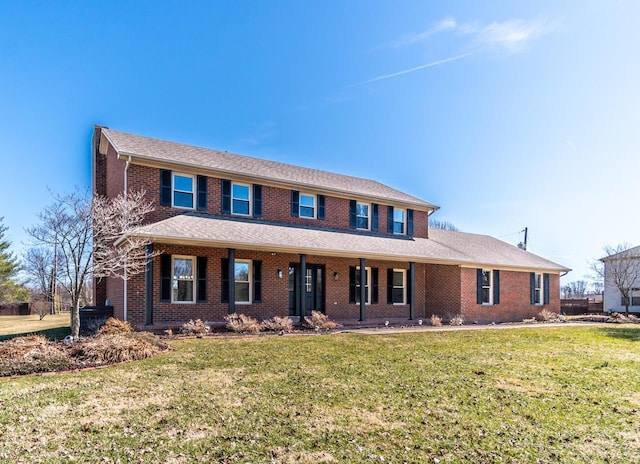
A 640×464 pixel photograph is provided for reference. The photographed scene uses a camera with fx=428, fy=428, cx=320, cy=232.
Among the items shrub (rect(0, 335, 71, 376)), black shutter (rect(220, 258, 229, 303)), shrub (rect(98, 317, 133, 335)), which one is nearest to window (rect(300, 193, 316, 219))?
black shutter (rect(220, 258, 229, 303))

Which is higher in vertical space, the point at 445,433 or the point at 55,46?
the point at 55,46

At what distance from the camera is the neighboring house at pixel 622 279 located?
1188 inches

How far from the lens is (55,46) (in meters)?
13.4

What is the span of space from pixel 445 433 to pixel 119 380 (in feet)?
16.8

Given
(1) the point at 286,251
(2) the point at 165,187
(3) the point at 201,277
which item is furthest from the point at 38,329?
(1) the point at 286,251

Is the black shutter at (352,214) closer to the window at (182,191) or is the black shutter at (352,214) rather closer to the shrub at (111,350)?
the window at (182,191)

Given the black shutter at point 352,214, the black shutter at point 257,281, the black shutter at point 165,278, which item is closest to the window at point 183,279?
the black shutter at point 165,278

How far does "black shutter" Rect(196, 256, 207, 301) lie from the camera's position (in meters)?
14.6

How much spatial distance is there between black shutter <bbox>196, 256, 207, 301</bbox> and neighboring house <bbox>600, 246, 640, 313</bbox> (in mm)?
29365

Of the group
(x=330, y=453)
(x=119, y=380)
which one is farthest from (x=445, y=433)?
(x=119, y=380)

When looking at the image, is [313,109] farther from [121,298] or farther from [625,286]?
[625,286]

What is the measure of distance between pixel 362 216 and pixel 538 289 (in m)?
11.2

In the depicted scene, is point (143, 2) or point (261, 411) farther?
point (143, 2)

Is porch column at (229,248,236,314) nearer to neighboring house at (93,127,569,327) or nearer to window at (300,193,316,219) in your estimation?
neighboring house at (93,127,569,327)
